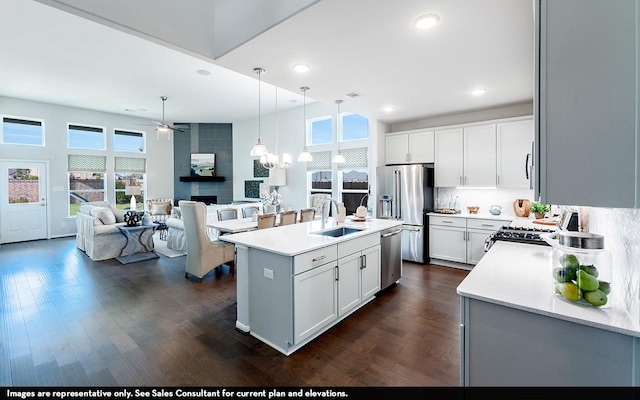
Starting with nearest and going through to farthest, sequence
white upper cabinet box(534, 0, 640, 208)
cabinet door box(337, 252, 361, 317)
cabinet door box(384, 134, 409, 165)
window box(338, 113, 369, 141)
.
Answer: white upper cabinet box(534, 0, 640, 208) < cabinet door box(337, 252, 361, 317) < cabinet door box(384, 134, 409, 165) < window box(338, 113, 369, 141)

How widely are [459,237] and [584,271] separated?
142 inches

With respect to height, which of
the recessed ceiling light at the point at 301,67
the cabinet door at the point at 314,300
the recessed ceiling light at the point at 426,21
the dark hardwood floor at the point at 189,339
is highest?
the recessed ceiling light at the point at 301,67

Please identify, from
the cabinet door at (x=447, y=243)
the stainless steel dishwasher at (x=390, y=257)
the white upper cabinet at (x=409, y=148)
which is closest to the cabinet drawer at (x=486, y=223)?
the cabinet door at (x=447, y=243)

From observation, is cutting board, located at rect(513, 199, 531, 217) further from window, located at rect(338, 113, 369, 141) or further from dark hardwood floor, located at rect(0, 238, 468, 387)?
window, located at rect(338, 113, 369, 141)

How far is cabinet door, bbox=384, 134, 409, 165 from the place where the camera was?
18.0 ft

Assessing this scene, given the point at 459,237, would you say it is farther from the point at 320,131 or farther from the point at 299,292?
the point at 320,131

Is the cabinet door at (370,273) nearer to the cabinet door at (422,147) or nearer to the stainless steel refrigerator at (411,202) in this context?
the stainless steel refrigerator at (411,202)

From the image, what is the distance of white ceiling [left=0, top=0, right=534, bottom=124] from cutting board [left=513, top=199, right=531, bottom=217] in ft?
5.29

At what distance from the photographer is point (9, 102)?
6.80m

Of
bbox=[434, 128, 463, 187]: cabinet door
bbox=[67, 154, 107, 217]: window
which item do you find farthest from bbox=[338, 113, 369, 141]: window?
bbox=[67, 154, 107, 217]: window

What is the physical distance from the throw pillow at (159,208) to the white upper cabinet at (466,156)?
7.91m

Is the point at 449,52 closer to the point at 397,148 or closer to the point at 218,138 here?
the point at 397,148

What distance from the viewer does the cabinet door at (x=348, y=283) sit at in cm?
290

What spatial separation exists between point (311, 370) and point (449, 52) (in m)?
3.18
